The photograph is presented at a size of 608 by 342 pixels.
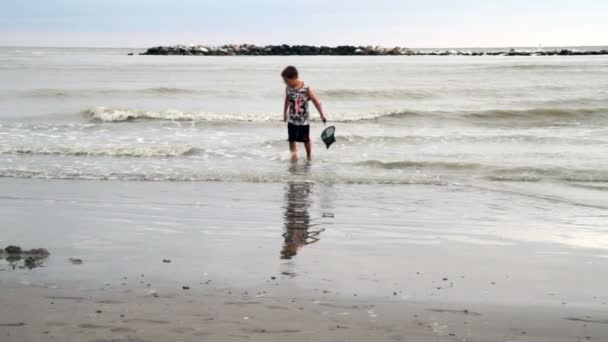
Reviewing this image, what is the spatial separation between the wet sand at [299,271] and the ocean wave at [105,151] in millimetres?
4095

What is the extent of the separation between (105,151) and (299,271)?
8500 millimetres

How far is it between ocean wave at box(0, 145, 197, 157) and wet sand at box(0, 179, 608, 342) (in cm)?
410

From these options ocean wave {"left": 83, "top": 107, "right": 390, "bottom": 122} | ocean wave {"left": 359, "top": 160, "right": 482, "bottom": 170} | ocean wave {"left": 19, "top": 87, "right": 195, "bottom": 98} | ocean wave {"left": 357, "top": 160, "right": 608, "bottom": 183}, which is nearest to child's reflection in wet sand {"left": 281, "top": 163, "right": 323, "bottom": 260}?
ocean wave {"left": 359, "top": 160, "right": 482, "bottom": 170}

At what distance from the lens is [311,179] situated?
33.5ft

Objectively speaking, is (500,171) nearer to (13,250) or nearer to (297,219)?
(297,219)

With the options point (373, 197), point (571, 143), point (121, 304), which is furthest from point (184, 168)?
point (571, 143)

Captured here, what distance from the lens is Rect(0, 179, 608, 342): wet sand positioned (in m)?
3.92

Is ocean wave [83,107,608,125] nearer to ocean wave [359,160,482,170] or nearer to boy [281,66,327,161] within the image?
boy [281,66,327,161]

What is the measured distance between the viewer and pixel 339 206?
8086 mm

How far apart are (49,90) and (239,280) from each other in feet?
74.2

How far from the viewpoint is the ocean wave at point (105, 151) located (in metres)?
12.5

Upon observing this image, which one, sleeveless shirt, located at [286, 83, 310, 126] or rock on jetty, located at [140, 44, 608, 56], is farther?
rock on jetty, located at [140, 44, 608, 56]

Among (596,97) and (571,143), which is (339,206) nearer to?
(571,143)

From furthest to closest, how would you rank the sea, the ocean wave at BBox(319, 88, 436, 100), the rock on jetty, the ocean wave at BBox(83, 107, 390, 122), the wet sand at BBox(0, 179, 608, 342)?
1. the rock on jetty
2. the ocean wave at BBox(319, 88, 436, 100)
3. the ocean wave at BBox(83, 107, 390, 122)
4. the sea
5. the wet sand at BBox(0, 179, 608, 342)
